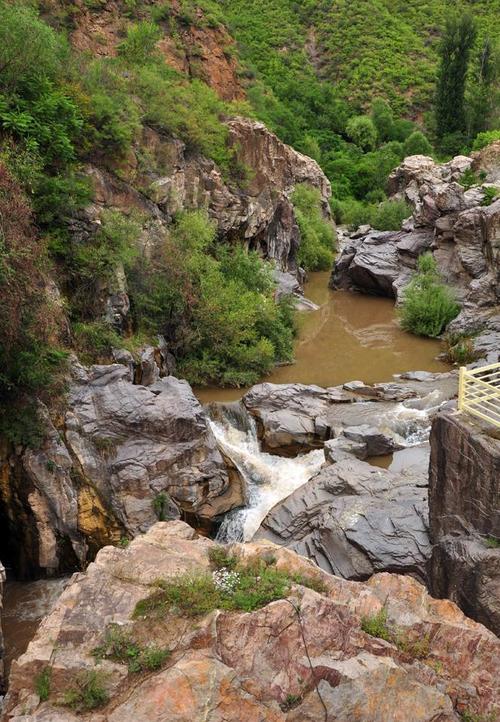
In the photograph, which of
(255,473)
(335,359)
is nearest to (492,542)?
(255,473)

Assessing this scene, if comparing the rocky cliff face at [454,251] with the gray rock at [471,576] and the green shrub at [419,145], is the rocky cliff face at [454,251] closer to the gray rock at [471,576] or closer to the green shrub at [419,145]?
the gray rock at [471,576]

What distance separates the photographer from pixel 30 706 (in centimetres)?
654

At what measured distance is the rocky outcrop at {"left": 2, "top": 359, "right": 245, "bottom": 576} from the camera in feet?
40.3

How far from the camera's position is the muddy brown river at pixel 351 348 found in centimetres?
2102

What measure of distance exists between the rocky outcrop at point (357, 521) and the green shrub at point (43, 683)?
250 inches

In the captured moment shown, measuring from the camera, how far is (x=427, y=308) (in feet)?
82.4

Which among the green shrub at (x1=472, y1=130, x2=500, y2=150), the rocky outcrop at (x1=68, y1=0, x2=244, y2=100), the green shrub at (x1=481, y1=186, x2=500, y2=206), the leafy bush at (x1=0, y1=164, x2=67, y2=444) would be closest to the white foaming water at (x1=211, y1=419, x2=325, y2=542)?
the leafy bush at (x1=0, y1=164, x2=67, y2=444)

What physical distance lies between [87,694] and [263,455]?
32.6ft

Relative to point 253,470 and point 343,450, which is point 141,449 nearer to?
point 253,470

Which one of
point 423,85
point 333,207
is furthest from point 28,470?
point 423,85

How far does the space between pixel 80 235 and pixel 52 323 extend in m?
4.44

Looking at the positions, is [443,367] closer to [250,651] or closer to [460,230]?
[460,230]

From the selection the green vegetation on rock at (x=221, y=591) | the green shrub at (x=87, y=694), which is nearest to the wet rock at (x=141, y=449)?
the green vegetation on rock at (x=221, y=591)

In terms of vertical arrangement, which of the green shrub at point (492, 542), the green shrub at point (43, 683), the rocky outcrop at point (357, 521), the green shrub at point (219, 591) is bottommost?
the rocky outcrop at point (357, 521)
